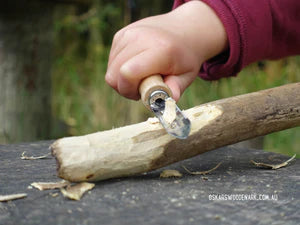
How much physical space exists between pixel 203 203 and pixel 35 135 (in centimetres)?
178

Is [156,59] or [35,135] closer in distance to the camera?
[156,59]

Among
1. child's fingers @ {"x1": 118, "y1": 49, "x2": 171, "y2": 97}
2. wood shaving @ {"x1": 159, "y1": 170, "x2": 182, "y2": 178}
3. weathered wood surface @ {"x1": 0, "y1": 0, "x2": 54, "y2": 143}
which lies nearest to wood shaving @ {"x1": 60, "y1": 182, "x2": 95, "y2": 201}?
wood shaving @ {"x1": 159, "y1": 170, "x2": 182, "y2": 178}

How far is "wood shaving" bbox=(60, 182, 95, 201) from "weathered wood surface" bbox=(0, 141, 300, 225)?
0.04 ft

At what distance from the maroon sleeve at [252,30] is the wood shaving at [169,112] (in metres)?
0.62

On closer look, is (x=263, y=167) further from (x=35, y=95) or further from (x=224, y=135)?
(x=35, y=95)

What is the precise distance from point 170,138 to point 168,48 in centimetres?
36

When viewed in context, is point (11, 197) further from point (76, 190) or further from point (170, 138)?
point (170, 138)

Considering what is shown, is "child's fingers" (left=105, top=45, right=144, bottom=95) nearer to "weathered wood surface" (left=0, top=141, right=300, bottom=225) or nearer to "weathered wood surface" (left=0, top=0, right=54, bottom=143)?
"weathered wood surface" (left=0, top=141, right=300, bottom=225)

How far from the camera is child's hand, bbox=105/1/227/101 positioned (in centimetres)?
135

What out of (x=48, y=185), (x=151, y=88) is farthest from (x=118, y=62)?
(x=48, y=185)

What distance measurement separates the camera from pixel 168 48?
141 cm

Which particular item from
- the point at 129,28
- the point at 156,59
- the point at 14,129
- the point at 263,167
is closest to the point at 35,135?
the point at 14,129

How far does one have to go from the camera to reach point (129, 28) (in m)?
1.54

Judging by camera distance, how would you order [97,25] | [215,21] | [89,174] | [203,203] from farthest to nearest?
[97,25] → [215,21] → [89,174] → [203,203]
